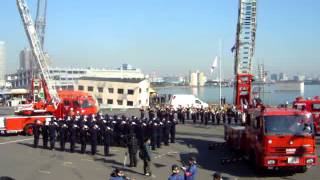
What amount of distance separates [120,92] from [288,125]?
49.6m

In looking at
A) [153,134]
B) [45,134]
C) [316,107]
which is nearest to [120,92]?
[45,134]

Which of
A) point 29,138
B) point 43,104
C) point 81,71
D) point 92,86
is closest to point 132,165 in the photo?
point 29,138

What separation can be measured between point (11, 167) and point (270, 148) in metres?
9.50

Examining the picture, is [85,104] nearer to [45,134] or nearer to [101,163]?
[45,134]

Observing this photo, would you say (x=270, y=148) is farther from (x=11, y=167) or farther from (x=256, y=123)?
(x=11, y=167)

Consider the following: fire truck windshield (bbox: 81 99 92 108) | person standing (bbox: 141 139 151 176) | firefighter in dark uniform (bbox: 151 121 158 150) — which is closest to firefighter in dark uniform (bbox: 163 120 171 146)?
firefighter in dark uniform (bbox: 151 121 158 150)

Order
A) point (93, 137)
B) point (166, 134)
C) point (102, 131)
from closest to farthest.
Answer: point (93, 137) → point (102, 131) → point (166, 134)

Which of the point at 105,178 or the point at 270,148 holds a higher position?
the point at 270,148

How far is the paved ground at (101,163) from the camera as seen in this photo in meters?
15.2

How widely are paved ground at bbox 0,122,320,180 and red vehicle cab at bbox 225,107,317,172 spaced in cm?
70

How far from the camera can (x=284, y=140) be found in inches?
553

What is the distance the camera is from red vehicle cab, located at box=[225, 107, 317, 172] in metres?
14.0

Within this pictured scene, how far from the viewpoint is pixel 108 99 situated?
6425cm

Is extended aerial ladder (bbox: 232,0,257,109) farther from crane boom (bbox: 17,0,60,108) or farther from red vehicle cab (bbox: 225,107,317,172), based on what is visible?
red vehicle cab (bbox: 225,107,317,172)
